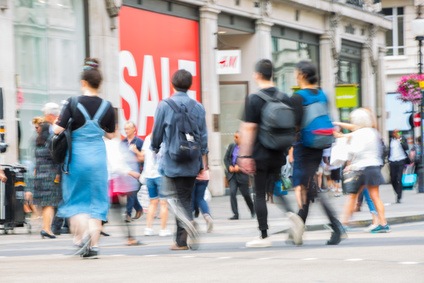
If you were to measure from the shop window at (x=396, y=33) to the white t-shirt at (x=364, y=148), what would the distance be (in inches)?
1713

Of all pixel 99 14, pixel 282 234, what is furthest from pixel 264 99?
pixel 99 14

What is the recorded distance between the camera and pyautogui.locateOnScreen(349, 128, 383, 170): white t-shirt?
15.3 metres

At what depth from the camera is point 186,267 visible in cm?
994

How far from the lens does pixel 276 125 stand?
11805 mm

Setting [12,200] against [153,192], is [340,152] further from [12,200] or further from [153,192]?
[12,200]

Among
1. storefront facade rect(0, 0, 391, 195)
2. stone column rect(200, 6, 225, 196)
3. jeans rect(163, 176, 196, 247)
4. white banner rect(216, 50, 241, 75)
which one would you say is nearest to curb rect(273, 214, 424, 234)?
jeans rect(163, 176, 196, 247)

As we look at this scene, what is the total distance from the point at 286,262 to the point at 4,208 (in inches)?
321

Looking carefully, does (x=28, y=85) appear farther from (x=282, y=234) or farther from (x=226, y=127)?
(x=226, y=127)

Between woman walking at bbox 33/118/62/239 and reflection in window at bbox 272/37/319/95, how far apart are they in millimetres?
18466

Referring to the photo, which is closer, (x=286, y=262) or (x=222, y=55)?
(x=286, y=262)

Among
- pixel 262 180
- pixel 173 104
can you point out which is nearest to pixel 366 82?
pixel 173 104

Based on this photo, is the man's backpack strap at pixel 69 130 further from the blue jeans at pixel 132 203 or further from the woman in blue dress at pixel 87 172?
the blue jeans at pixel 132 203

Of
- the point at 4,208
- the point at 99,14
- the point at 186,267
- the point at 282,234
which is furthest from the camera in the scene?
the point at 99,14

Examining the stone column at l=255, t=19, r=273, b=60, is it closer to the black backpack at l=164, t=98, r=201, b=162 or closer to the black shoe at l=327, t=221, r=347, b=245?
the black shoe at l=327, t=221, r=347, b=245
